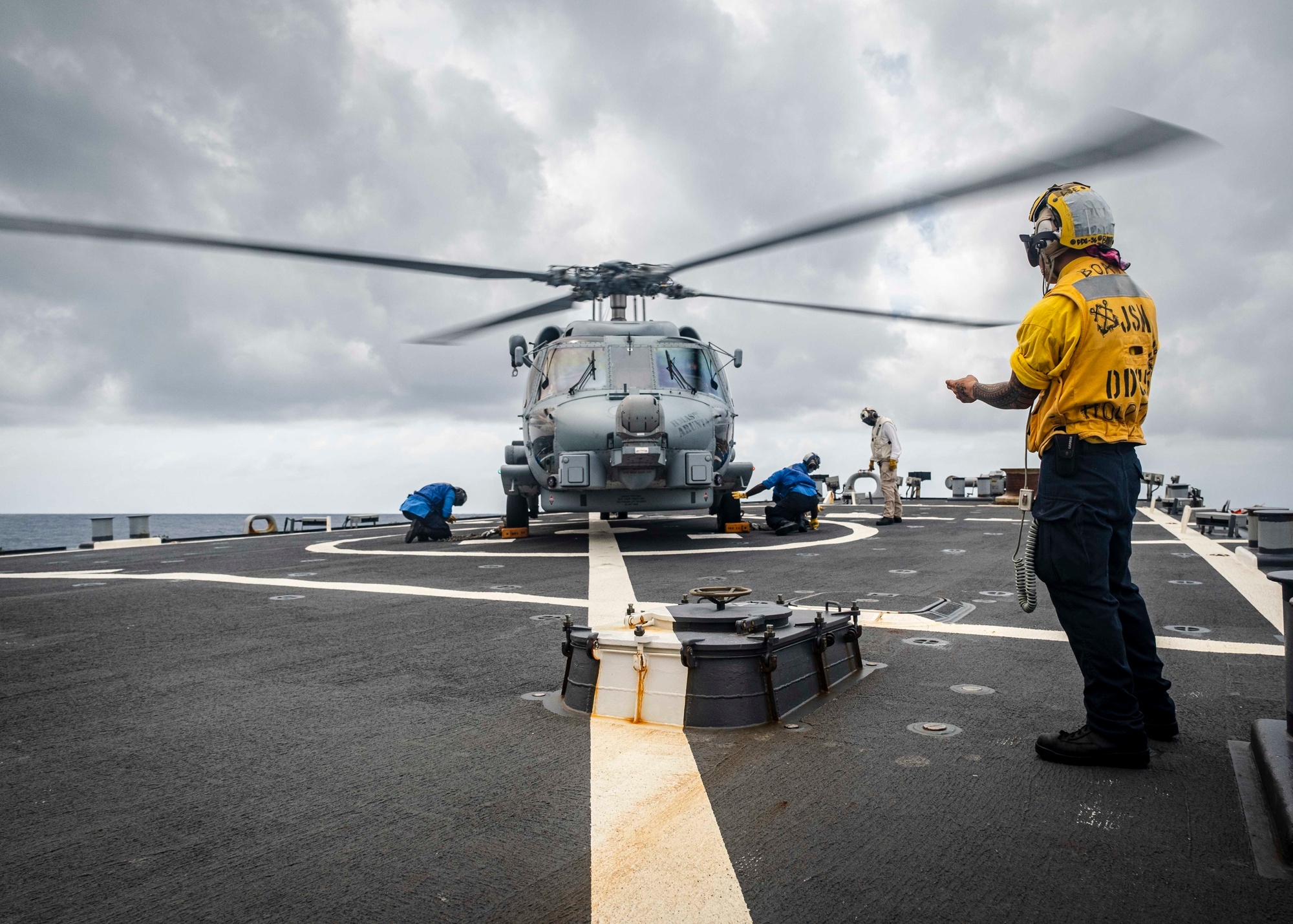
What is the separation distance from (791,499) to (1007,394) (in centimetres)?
950

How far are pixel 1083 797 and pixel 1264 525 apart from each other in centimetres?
686

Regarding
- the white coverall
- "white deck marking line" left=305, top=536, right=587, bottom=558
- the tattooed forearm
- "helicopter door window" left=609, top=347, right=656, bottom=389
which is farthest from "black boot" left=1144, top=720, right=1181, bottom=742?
the white coverall

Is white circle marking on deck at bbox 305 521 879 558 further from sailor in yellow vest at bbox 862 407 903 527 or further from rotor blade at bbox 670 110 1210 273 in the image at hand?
rotor blade at bbox 670 110 1210 273

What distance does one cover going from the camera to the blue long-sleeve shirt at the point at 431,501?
40.7 feet

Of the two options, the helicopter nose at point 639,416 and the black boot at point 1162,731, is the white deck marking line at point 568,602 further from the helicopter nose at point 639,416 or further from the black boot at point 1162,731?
the helicopter nose at point 639,416

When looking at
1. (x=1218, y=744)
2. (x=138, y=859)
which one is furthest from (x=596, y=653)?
(x=1218, y=744)

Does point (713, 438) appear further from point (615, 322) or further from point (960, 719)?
point (960, 719)

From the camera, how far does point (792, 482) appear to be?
12539 millimetres

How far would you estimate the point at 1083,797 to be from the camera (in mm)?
2178

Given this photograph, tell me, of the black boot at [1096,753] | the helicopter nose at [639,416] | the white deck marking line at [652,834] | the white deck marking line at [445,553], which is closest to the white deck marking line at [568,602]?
the white deck marking line at [652,834]

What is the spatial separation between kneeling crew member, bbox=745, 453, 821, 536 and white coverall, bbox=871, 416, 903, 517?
1907mm

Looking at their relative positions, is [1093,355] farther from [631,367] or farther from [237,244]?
[631,367]

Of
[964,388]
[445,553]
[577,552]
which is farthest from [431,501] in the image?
[964,388]

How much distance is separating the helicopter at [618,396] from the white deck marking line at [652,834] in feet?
17.7
